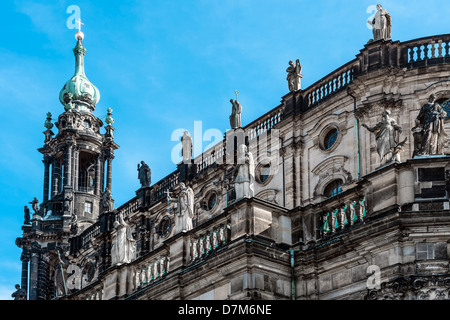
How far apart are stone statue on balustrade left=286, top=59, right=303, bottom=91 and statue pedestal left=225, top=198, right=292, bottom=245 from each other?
35.2ft

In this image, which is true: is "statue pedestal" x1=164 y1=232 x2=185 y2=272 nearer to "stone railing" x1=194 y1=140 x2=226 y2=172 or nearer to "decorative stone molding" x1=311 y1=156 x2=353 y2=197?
"decorative stone molding" x1=311 y1=156 x2=353 y2=197

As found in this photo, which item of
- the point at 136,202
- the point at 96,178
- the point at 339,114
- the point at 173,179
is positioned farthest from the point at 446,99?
the point at 96,178

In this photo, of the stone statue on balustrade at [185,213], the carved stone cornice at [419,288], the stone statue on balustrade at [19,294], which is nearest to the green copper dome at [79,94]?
the stone statue on balustrade at [19,294]

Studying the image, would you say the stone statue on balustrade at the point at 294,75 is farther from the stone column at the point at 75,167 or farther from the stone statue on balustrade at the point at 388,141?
the stone column at the point at 75,167

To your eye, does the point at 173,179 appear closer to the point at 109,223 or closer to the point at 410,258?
the point at 109,223

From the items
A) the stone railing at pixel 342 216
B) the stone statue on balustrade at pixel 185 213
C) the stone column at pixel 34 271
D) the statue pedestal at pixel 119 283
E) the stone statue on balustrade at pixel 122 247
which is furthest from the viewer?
the stone column at pixel 34 271

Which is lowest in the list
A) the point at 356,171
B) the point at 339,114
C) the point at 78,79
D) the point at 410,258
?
the point at 410,258

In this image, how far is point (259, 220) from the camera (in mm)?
28500

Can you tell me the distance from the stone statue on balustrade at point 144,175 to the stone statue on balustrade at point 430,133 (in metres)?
20.4

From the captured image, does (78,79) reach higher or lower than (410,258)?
higher

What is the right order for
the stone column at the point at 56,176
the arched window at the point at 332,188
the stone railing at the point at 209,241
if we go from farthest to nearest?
the stone column at the point at 56,176 → the arched window at the point at 332,188 → the stone railing at the point at 209,241

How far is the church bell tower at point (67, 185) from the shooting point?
190 ft

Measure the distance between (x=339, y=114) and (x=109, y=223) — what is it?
15162mm

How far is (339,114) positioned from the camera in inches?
1448
